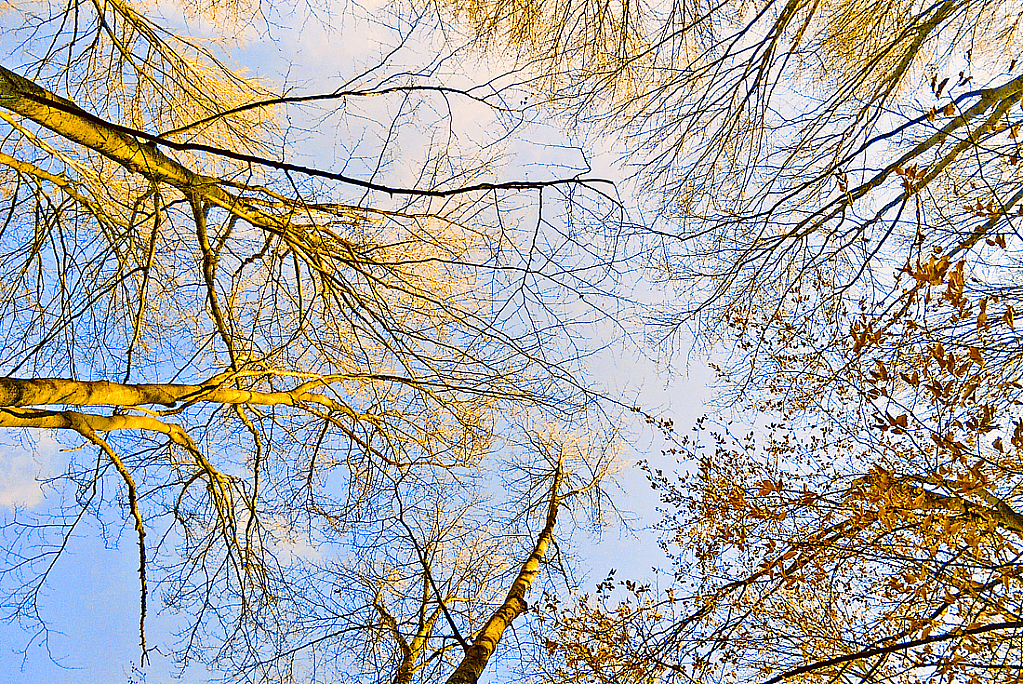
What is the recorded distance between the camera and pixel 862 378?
9.18 feet

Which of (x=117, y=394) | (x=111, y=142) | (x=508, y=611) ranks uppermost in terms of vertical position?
(x=111, y=142)

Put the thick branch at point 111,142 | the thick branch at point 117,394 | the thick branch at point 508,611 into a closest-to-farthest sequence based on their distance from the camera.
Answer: the thick branch at point 111,142, the thick branch at point 117,394, the thick branch at point 508,611

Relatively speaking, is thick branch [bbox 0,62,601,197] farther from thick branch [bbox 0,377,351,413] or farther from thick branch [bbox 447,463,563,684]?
thick branch [bbox 447,463,563,684]

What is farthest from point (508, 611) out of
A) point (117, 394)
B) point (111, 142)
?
point (111, 142)

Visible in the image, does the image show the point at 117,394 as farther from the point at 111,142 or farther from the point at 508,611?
the point at 508,611

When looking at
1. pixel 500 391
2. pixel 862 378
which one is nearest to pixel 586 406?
pixel 500 391

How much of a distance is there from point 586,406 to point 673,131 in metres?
1.97

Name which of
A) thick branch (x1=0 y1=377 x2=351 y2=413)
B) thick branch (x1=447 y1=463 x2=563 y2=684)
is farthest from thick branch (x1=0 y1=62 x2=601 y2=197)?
thick branch (x1=447 y1=463 x2=563 y2=684)

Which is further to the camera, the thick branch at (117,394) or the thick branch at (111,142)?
the thick branch at (117,394)

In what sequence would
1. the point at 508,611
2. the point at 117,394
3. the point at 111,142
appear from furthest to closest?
the point at 508,611 → the point at 117,394 → the point at 111,142

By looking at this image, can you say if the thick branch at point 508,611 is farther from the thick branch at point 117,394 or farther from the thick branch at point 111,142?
the thick branch at point 111,142

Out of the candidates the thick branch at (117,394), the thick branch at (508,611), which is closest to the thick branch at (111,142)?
the thick branch at (117,394)

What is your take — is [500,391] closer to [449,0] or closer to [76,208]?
[449,0]

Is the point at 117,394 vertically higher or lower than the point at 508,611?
higher
